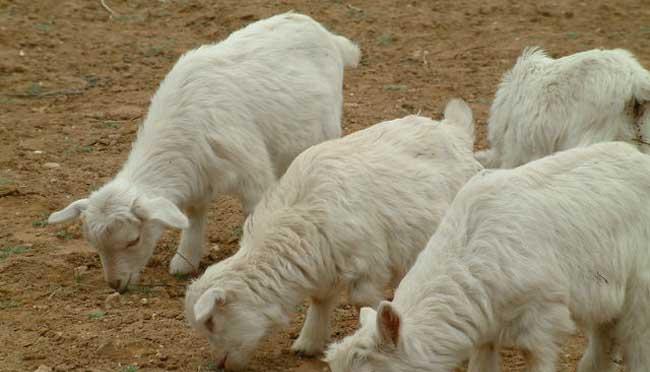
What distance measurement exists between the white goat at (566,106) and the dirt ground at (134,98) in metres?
1.61

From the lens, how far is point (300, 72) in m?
8.80

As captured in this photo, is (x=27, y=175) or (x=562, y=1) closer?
(x=27, y=175)

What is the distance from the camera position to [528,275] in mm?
5539

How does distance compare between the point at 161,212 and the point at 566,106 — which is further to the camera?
the point at 566,106

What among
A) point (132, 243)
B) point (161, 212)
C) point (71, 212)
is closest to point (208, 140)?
point (161, 212)

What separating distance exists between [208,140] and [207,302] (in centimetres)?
212

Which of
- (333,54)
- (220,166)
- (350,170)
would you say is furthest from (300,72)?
(350,170)

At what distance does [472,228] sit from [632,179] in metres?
0.99

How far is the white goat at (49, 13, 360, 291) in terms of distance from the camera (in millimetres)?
7699

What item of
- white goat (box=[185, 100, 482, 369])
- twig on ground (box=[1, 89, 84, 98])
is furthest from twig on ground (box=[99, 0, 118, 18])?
white goat (box=[185, 100, 482, 369])

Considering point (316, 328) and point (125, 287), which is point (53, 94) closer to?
point (125, 287)

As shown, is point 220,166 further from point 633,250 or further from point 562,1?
point 562,1

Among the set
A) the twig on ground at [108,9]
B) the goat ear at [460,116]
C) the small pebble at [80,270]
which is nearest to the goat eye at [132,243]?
the small pebble at [80,270]

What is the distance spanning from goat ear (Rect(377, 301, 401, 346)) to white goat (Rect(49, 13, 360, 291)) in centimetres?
259
